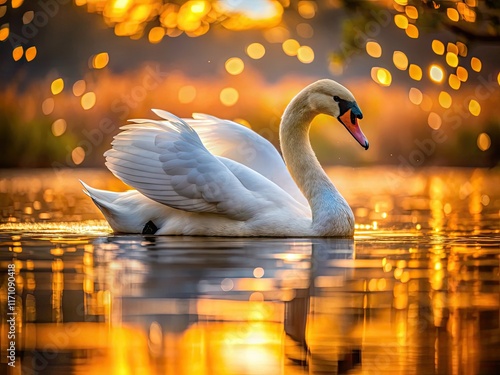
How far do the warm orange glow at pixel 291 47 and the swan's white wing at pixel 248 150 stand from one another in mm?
10292

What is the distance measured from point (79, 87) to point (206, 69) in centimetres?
208

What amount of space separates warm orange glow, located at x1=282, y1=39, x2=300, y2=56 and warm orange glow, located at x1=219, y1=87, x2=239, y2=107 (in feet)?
3.62

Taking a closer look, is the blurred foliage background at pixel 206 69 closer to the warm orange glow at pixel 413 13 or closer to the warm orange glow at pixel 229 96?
the warm orange glow at pixel 229 96

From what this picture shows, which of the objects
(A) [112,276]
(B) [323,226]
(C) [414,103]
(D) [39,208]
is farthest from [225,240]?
(C) [414,103]

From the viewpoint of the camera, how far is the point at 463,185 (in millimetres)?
18484

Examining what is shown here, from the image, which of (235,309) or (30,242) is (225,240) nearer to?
(30,242)

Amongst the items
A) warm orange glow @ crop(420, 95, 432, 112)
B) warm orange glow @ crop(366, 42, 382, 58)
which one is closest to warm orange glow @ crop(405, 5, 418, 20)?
warm orange glow @ crop(366, 42, 382, 58)

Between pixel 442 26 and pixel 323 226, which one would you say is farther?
pixel 442 26

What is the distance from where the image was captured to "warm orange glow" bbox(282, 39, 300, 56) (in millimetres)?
19969

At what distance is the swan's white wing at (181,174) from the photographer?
26.8 feet

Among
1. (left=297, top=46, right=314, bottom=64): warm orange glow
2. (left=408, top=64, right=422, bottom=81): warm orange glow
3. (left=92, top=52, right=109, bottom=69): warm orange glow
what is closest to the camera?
(left=297, top=46, right=314, bottom=64): warm orange glow

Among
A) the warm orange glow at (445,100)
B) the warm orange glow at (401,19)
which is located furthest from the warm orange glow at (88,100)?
the warm orange glow at (445,100)

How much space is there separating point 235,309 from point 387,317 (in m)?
0.63

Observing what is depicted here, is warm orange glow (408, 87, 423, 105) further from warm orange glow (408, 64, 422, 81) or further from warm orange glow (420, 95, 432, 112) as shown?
warm orange glow (408, 64, 422, 81)
